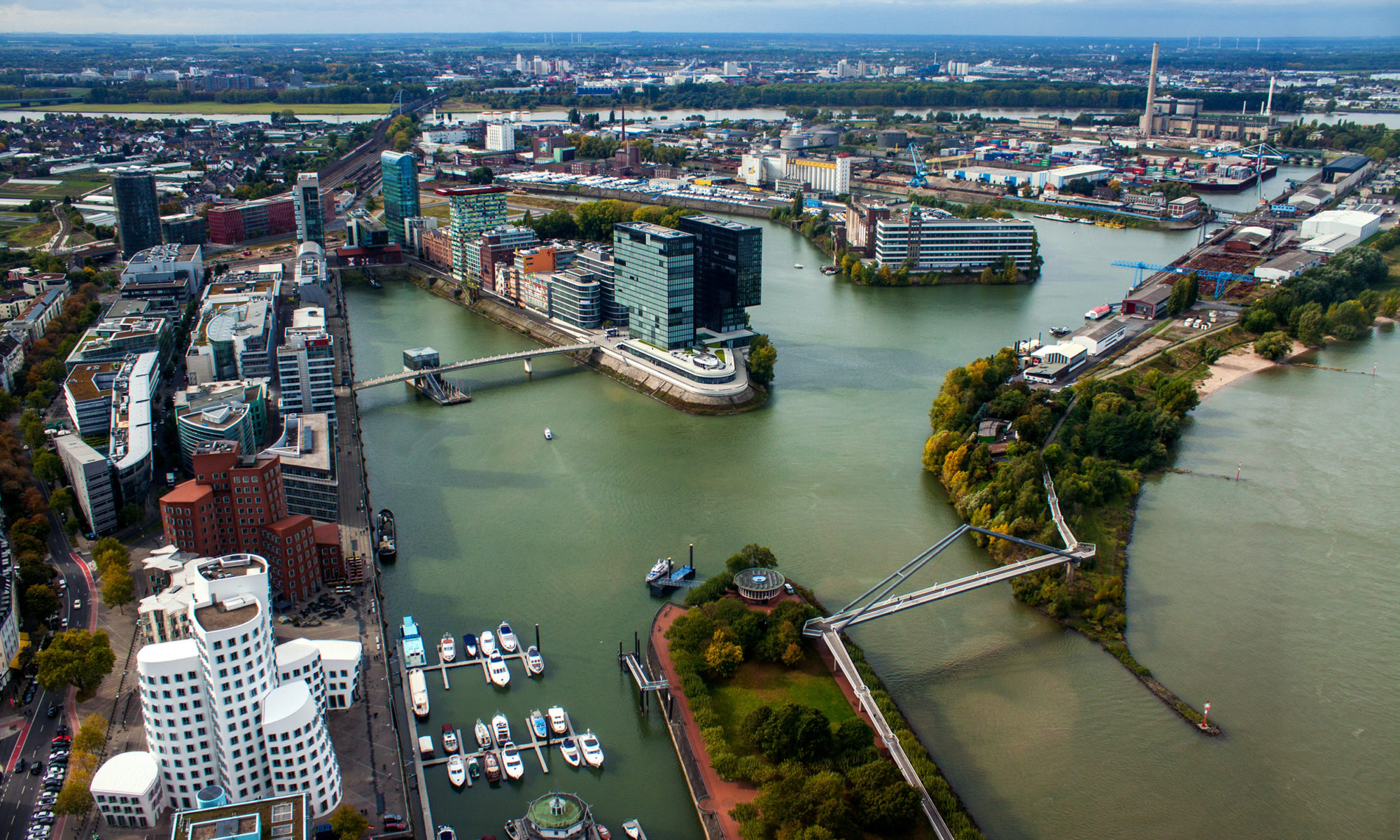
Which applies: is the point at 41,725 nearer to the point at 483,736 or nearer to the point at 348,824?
the point at 348,824

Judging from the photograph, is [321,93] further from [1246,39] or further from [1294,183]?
[1246,39]

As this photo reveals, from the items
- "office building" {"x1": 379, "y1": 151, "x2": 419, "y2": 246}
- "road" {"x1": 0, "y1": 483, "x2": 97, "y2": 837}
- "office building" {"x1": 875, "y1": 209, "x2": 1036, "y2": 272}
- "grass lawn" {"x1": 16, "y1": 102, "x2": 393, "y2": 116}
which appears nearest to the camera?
"road" {"x1": 0, "y1": 483, "x2": 97, "y2": 837}

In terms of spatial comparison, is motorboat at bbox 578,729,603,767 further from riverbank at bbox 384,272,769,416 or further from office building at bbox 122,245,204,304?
office building at bbox 122,245,204,304

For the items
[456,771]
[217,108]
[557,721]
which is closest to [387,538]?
[557,721]

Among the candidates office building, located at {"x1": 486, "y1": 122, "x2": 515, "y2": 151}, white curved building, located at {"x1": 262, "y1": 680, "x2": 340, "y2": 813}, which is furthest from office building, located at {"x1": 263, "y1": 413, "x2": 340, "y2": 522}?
office building, located at {"x1": 486, "y1": 122, "x2": 515, "y2": 151}

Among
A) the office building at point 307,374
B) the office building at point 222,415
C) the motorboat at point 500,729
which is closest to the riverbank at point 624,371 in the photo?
the office building at point 307,374

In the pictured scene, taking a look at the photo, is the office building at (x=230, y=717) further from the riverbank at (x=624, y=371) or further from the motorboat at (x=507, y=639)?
the riverbank at (x=624, y=371)
